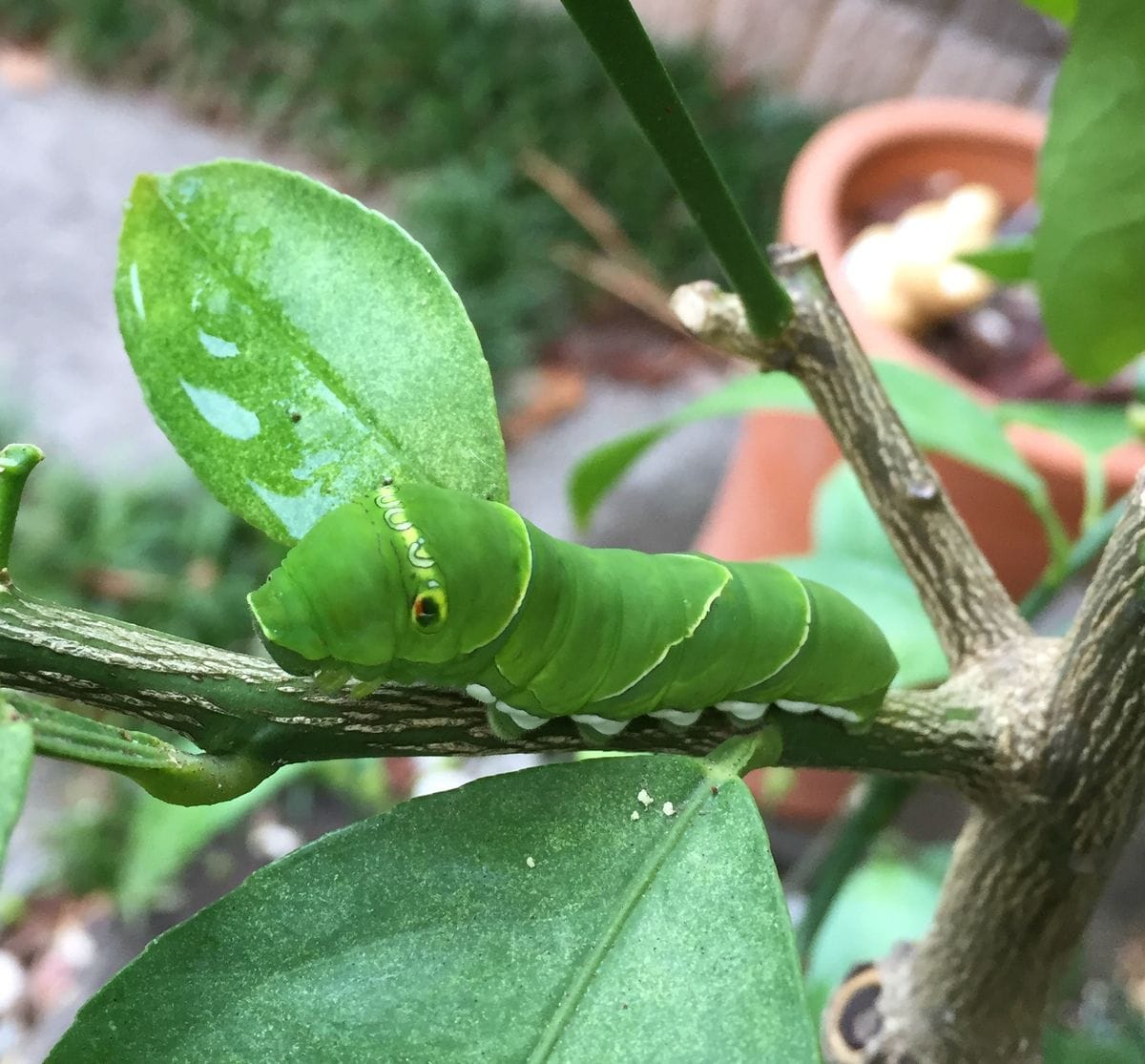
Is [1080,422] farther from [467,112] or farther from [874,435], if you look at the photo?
[467,112]

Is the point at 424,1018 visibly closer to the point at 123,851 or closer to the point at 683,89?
the point at 123,851

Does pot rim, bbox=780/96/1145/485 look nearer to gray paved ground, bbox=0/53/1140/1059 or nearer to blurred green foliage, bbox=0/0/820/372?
blurred green foliage, bbox=0/0/820/372

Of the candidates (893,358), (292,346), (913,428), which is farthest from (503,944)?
(893,358)

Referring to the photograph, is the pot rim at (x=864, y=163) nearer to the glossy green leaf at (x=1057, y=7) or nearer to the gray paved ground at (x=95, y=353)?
the glossy green leaf at (x=1057, y=7)

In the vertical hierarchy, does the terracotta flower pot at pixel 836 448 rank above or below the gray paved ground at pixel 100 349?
above

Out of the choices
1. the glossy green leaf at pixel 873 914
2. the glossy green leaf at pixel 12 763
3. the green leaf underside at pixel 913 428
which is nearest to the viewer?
the glossy green leaf at pixel 12 763

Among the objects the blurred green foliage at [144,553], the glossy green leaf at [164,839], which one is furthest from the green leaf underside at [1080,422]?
the blurred green foliage at [144,553]

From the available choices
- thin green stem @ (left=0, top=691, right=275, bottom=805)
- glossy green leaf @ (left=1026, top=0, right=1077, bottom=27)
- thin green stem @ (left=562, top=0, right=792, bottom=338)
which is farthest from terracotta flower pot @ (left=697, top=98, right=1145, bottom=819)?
thin green stem @ (left=0, top=691, right=275, bottom=805)
